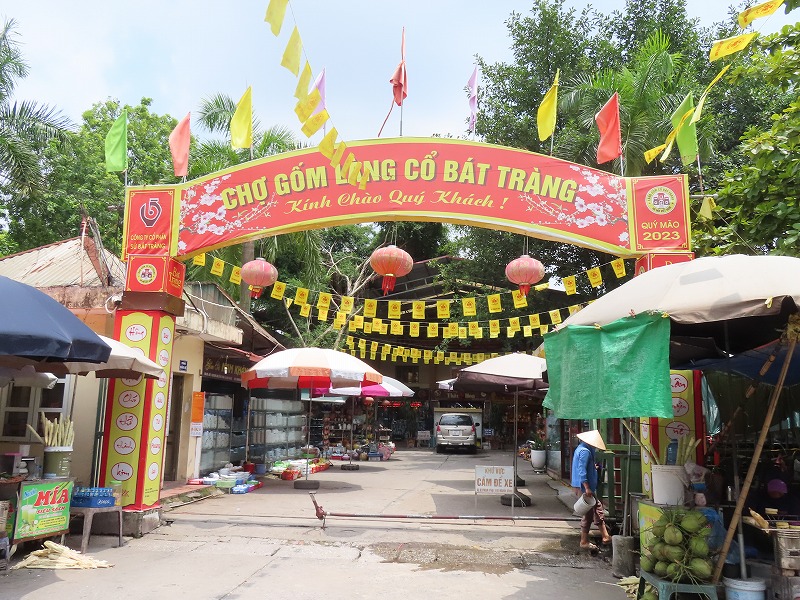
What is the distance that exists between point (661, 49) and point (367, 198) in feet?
35.3

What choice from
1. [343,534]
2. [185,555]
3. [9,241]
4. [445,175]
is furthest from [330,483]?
[9,241]

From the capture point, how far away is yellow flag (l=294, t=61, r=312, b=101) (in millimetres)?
5681

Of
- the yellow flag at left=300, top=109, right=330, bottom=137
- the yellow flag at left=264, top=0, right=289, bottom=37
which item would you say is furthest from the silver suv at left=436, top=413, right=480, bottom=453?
the yellow flag at left=264, top=0, right=289, bottom=37

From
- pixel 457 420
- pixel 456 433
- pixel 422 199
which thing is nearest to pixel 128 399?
pixel 422 199

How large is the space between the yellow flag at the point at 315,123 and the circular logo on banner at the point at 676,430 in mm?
5584

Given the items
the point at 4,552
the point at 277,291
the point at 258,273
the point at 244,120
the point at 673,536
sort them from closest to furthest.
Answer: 1. the point at 673,536
2. the point at 4,552
3. the point at 244,120
4. the point at 258,273
5. the point at 277,291

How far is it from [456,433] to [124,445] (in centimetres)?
1966

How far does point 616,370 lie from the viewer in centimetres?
482

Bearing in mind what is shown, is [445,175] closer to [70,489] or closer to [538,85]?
[70,489]

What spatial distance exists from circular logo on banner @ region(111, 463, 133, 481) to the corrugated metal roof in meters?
3.41

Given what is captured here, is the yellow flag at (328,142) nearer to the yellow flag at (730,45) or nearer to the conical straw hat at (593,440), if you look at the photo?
the yellow flag at (730,45)

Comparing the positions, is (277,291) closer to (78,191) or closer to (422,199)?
(422,199)

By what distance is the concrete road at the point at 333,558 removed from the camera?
→ 19.3ft

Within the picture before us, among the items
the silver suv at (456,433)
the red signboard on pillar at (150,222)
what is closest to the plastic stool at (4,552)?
the red signboard on pillar at (150,222)
